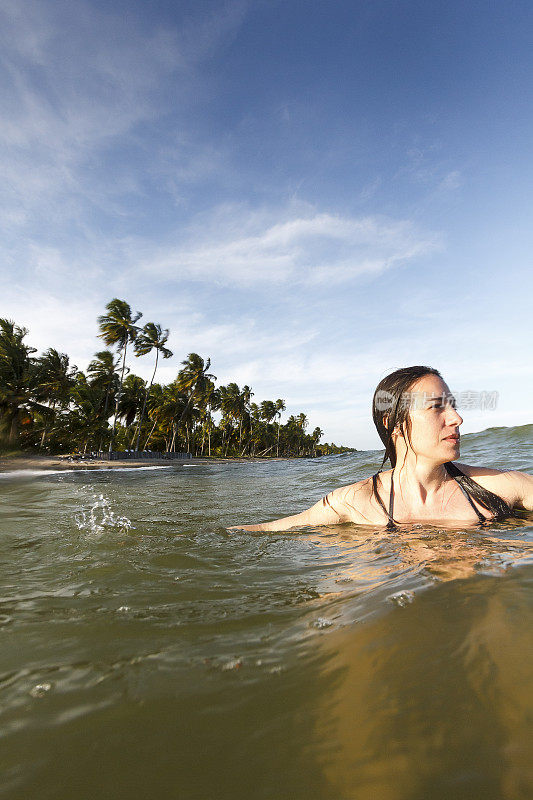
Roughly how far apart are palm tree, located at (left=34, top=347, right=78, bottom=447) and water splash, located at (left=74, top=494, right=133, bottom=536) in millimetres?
39064

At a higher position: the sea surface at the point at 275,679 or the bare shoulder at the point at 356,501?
the bare shoulder at the point at 356,501

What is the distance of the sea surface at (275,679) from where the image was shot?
2.50 ft

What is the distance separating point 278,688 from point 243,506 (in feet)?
15.3

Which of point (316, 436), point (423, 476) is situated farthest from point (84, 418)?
point (316, 436)

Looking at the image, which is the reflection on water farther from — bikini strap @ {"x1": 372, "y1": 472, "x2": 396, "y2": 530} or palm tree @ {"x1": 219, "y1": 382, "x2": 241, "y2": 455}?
palm tree @ {"x1": 219, "y1": 382, "x2": 241, "y2": 455}

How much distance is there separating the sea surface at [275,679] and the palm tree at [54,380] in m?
42.7

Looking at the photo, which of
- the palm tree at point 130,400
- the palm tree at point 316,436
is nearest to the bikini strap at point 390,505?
the palm tree at point 130,400

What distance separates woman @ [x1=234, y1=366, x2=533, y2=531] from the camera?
265 cm

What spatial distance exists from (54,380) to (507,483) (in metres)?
44.4

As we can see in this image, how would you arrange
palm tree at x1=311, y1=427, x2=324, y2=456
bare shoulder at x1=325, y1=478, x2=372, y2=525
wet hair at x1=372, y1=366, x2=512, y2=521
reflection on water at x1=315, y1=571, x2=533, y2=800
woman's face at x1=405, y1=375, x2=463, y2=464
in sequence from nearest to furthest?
Answer: reflection on water at x1=315, y1=571, x2=533, y2=800
woman's face at x1=405, y1=375, x2=463, y2=464
wet hair at x1=372, y1=366, x2=512, y2=521
bare shoulder at x1=325, y1=478, x2=372, y2=525
palm tree at x1=311, y1=427, x2=324, y2=456

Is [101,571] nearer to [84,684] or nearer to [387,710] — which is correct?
[84,684]

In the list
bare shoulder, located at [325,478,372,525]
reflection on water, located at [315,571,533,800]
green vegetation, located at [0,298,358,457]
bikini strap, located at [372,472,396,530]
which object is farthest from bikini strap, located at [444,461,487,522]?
green vegetation, located at [0,298,358,457]

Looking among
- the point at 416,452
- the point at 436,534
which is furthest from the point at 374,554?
the point at 416,452

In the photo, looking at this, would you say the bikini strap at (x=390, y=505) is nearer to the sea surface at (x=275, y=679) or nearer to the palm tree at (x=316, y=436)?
the sea surface at (x=275, y=679)
